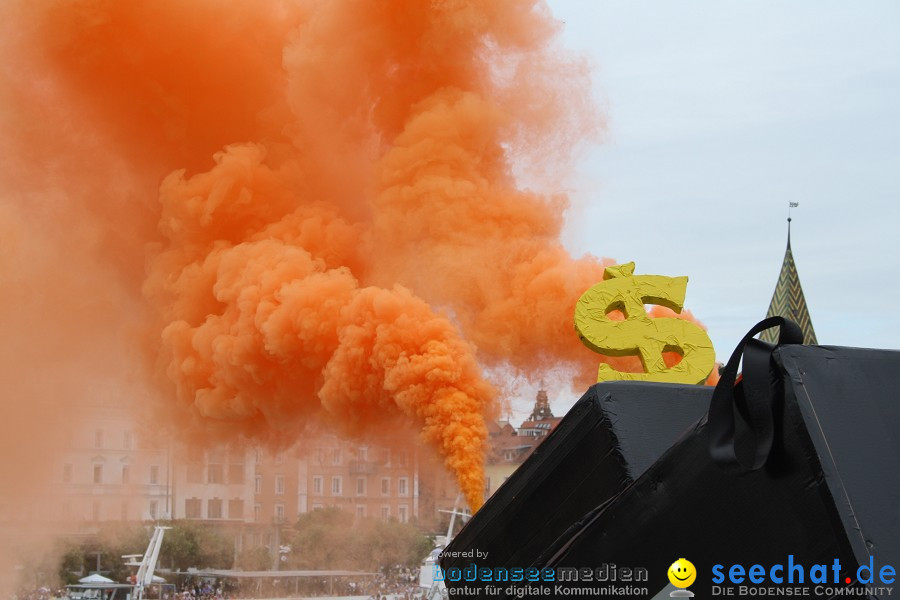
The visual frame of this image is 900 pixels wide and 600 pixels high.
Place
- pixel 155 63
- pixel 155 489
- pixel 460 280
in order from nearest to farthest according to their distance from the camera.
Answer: pixel 460 280 → pixel 155 63 → pixel 155 489

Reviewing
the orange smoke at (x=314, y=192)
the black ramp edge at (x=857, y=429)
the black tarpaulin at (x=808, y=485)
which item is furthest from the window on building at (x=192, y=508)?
the black ramp edge at (x=857, y=429)

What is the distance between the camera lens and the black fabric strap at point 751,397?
319 cm

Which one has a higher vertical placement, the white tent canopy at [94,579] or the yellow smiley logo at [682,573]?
the yellow smiley logo at [682,573]

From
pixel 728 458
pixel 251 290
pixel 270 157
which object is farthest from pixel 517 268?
pixel 728 458

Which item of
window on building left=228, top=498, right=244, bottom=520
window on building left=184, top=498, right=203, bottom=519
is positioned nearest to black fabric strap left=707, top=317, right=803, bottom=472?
window on building left=228, top=498, right=244, bottom=520

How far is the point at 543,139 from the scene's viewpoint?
68.5 ft

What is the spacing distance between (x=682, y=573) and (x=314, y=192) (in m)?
18.7

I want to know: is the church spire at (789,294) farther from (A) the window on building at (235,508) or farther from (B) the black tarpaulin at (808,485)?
(B) the black tarpaulin at (808,485)

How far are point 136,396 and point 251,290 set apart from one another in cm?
750

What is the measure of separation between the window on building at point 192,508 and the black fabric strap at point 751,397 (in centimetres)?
3419

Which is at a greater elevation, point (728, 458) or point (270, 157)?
point (270, 157)

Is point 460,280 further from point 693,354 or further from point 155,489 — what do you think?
point 155,489

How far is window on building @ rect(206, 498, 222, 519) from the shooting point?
35188 mm

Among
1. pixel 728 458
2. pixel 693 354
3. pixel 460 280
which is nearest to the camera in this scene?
pixel 728 458
